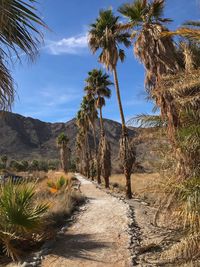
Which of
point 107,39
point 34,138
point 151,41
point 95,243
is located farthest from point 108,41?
point 34,138

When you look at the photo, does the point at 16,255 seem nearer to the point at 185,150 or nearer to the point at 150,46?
the point at 185,150

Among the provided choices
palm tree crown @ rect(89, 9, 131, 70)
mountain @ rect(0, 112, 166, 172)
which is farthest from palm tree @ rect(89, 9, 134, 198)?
mountain @ rect(0, 112, 166, 172)

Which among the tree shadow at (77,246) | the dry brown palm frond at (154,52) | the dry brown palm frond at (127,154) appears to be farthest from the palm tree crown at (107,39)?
the tree shadow at (77,246)

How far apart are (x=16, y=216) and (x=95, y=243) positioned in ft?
7.33

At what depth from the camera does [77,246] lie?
1088 cm

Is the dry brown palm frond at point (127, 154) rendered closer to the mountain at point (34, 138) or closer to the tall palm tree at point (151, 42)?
the tall palm tree at point (151, 42)

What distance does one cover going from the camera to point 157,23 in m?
16.0

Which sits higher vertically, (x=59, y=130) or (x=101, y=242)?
(x=59, y=130)

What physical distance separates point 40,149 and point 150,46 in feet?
485

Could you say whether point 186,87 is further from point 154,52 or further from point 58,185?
point 58,185

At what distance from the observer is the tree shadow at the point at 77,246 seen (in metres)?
10.1

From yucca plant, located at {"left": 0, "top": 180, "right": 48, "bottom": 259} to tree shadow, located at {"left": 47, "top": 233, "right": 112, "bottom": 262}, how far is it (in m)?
0.88

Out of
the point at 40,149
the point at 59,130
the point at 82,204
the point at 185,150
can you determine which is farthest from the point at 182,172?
the point at 59,130

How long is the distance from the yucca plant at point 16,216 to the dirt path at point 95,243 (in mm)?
929
